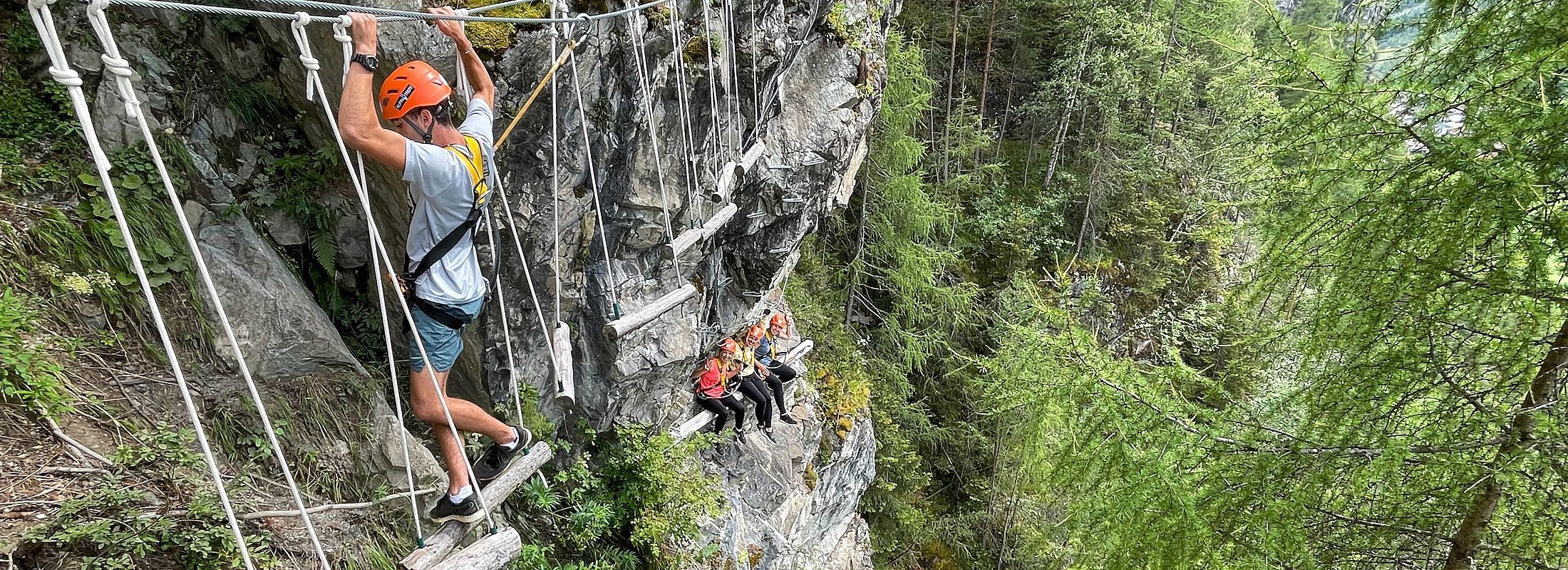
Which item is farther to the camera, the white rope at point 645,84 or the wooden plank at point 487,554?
the white rope at point 645,84

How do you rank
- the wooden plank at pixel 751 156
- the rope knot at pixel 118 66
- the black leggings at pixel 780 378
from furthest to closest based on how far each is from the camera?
the black leggings at pixel 780 378 → the wooden plank at pixel 751 156 → the rope knot at pixel 118 66

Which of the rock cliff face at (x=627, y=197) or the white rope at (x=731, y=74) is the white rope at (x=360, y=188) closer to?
the rock cliff face at (x=627, y=197)

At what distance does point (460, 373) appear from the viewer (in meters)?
4.11

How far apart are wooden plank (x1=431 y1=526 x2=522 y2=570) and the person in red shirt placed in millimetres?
3082

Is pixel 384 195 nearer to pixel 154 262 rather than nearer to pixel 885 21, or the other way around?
pixel 154 262

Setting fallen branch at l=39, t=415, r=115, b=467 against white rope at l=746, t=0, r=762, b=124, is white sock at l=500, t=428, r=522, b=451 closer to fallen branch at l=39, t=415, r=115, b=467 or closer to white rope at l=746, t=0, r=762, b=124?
fallen branch at l=39, t=415, r=115, b=467

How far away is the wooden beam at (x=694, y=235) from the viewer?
14.3ft

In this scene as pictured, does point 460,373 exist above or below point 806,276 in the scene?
above

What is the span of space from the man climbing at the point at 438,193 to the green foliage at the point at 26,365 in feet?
3.85

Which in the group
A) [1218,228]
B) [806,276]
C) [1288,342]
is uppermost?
[1288,342]

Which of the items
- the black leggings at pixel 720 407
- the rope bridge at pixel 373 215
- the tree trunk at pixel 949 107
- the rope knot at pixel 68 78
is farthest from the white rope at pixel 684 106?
the tree trunk at pixel 949 107

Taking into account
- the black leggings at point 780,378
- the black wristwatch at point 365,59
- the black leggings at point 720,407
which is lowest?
the black leggings at point 780,378

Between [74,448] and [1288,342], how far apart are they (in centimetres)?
522

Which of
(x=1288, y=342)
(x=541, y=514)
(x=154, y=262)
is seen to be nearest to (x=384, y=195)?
(x=154, y=262)
